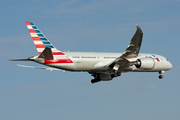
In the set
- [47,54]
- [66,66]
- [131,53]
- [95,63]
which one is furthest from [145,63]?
[47,54]

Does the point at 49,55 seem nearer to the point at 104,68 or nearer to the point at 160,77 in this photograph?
the point at 104,68

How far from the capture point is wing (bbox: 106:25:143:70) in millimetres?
35994

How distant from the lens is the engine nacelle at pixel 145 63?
141 feet

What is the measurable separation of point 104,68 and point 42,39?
9229 millimetres

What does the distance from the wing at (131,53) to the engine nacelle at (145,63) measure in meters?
1.87

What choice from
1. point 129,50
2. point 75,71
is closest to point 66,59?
point 75,71

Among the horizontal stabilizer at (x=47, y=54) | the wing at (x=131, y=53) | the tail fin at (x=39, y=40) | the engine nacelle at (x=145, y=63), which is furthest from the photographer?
the engine nacelle at (x=145, y=63)

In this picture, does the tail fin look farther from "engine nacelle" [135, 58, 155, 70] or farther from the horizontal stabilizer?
"engine nacelle" [135, 58, 155, 70]

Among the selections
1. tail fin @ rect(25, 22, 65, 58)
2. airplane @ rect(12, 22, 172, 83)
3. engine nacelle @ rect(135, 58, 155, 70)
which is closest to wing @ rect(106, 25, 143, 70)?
airplane @ rect(12, 22, 172, 83)

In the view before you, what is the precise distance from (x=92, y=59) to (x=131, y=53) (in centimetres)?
533

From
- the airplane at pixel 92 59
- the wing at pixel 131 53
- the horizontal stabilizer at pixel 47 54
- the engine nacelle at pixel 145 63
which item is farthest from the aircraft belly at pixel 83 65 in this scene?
the engine nacelle at pixel 145 63

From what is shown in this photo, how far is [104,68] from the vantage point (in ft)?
140

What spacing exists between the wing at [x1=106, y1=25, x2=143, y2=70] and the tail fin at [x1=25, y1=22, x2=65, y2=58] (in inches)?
293

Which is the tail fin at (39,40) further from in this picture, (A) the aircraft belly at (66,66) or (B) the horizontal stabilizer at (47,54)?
(B) the horizontal stabilizer at (47,54)
